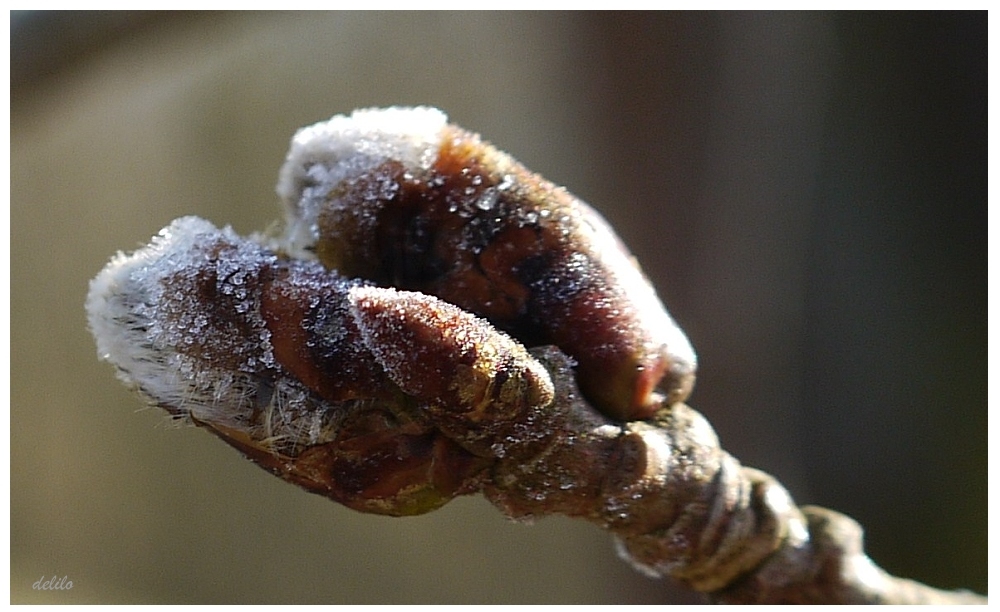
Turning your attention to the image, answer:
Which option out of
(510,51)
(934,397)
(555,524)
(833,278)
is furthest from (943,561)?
(510,51)

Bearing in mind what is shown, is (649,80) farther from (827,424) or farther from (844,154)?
(827,424)

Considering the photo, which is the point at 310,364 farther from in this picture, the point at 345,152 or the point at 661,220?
the point at 661,220

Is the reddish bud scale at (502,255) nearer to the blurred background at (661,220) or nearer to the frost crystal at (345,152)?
the frost crystal at (345,152)

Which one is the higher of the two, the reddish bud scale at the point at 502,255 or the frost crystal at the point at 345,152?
the frost crystal at the point at 345,152
